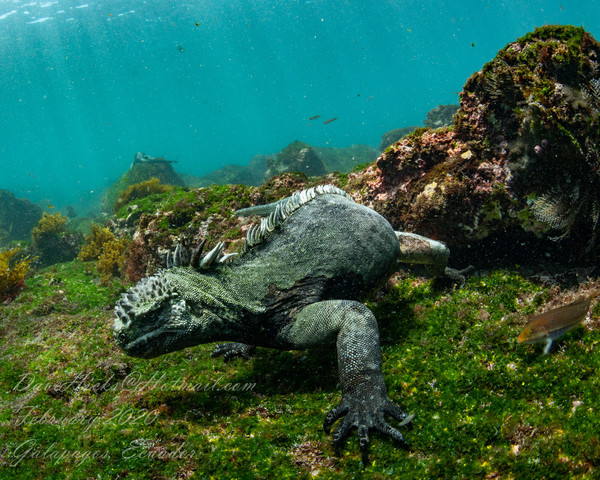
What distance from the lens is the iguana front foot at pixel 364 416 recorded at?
2615 mm

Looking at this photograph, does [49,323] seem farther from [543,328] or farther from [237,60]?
[237,60]

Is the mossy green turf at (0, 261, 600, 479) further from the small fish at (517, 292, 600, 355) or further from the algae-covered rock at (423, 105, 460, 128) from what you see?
the algae-covered rock at (423, 105, 460, 128)

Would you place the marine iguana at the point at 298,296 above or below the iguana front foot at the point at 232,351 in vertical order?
above

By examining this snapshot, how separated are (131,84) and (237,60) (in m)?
43.4

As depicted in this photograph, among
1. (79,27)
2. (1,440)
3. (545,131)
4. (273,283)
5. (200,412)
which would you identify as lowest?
(200,412)

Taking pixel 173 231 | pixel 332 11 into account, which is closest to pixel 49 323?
pixel 173 231

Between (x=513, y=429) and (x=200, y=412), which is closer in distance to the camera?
(x=513, y=429)

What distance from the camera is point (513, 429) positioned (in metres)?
2.42

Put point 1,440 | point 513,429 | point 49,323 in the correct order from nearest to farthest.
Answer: point 513,429, point 1,440, point 49,323

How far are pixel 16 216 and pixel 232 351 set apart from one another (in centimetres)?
2916

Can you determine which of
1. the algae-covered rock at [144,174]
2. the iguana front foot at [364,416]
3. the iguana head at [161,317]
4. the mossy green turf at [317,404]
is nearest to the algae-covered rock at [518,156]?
the mossy green turf at [317,404]

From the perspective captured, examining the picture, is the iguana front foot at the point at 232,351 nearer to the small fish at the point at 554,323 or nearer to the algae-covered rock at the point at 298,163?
the small fish at the point at 554,323

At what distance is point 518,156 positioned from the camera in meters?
4.46

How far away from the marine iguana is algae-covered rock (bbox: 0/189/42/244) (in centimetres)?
2670
